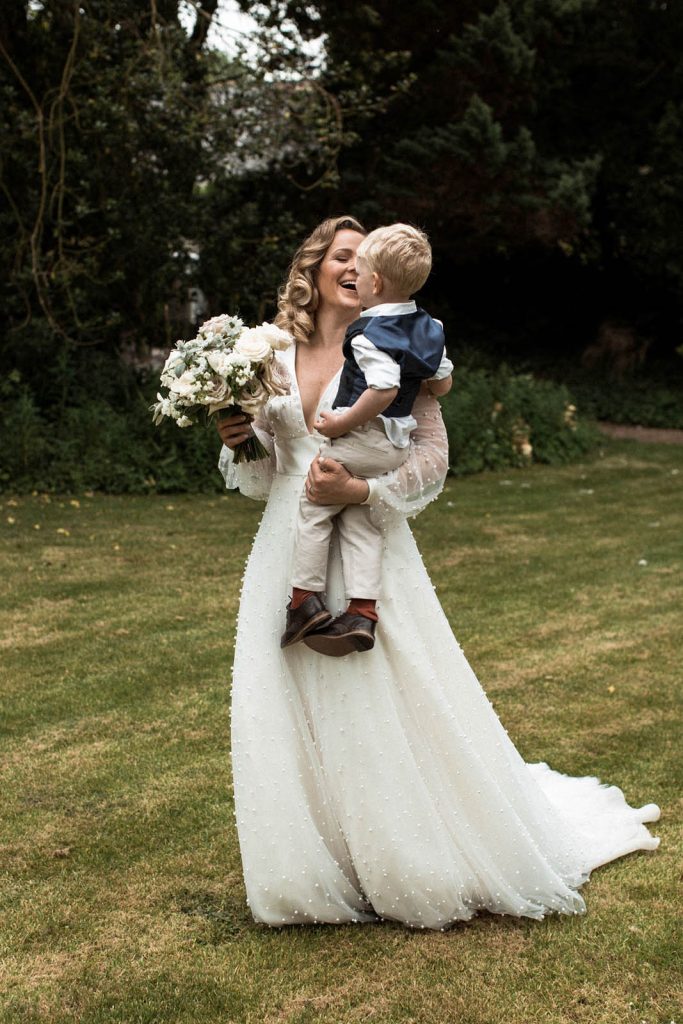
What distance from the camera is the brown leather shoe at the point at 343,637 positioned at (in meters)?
3.16

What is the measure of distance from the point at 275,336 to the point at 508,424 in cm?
1092

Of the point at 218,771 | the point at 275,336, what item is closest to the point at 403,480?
the point at 275,336

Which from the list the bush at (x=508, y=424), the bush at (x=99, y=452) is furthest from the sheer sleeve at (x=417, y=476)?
the bush at (x=508, y=424)

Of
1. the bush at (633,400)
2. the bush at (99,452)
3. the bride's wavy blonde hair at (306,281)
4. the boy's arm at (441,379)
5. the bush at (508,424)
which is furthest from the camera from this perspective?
the bush at (633,400)

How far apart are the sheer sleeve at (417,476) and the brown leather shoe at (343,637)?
310 millimetres

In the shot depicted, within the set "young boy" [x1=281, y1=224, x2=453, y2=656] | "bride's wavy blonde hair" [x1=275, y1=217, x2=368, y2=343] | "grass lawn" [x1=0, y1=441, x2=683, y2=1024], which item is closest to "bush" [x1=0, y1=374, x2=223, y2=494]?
"grass lawn" [x1=0, y1=441, x2=683, y2=1024]

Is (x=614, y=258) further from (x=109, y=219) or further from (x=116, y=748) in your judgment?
(x=116, y=748)

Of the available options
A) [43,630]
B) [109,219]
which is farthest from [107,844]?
[109,219]

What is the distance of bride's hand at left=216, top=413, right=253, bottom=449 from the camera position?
3.25 metres

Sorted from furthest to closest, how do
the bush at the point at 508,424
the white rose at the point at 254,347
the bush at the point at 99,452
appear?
the bush at the point at 508,424 → the bush at the point at 99,452 → the white rose at the point at 254,347

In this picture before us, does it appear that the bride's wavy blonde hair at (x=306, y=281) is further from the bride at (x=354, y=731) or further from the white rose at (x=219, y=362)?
the white rose at (x=219, y=362)

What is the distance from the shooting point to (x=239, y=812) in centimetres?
330

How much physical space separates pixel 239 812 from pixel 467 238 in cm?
1345

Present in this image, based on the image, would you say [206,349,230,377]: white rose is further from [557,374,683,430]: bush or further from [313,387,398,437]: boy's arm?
[557,374,683,430]: bush
